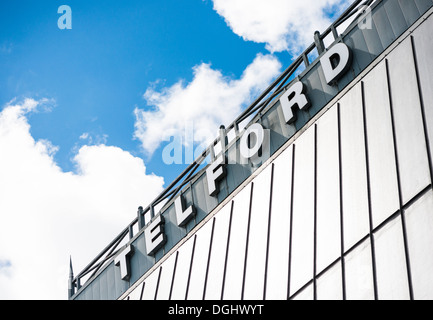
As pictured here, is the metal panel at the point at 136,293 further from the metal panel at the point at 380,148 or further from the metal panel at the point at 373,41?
the metal panel at the point at 373,41

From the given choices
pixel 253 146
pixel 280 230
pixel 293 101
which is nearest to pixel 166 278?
pixel 253 146

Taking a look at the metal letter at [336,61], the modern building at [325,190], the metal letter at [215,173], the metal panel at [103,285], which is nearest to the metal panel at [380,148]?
the modern building at [325,190]

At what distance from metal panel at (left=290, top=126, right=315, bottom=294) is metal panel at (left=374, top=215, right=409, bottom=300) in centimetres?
221

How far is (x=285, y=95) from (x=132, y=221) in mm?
9378

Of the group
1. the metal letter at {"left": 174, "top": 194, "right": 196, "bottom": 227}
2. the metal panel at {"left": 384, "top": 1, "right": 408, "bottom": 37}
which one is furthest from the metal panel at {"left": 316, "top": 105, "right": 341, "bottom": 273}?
the metal letter at {"left": 174, "top": 194, "right": 196, "bottom": 227}

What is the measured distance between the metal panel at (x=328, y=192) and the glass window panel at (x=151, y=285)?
850 centimetres

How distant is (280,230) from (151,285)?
7.78 meters

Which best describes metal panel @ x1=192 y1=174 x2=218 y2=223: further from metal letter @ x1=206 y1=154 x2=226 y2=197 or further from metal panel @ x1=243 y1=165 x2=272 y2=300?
metal panel @ x1=243 y1=165 x2=272 y2=300

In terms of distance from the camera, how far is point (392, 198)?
462 inches

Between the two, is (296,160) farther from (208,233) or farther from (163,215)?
(163,215)

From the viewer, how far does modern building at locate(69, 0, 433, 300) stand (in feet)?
37.4

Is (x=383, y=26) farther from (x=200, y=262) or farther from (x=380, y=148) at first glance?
(x=200, y=262)
